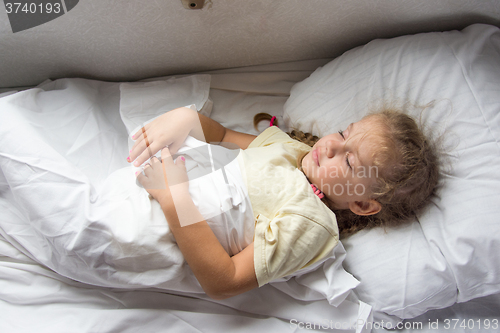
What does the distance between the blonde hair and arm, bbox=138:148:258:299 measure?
313 mm

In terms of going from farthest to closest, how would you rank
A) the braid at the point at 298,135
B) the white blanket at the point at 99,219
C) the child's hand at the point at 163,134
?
the braid at the point at 298,135 → the child's hand at the point at 163,134 → the white blanket at the point at 99,219

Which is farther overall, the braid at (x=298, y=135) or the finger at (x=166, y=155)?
the braid at (x=298, y=135)

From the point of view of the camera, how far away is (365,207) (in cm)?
73

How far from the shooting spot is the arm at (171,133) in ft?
2.39

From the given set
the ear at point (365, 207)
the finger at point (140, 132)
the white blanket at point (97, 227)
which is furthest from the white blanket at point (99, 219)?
the ear at point (365, 207)

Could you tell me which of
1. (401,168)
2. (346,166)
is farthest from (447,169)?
(346,166)

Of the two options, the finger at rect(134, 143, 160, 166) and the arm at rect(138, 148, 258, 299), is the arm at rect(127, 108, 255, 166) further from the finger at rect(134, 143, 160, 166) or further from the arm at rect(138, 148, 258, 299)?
the arm at rect(138, 148, 258, 299)

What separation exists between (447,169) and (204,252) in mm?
549

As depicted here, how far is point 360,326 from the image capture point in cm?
66

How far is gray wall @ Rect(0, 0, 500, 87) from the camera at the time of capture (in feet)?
2.61

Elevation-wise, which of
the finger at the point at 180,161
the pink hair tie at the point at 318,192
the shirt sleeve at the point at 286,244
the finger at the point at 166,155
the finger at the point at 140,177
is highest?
the finger at the point at 166,155

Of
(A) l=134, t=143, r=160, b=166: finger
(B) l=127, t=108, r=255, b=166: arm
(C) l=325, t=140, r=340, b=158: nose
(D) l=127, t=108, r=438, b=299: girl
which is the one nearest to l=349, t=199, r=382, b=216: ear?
(D) l=127, t=108, r=438, b=299: girl

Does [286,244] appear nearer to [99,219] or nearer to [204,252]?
[204,252]

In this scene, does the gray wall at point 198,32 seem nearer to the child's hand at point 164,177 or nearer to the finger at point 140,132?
the finger at point 140,132
